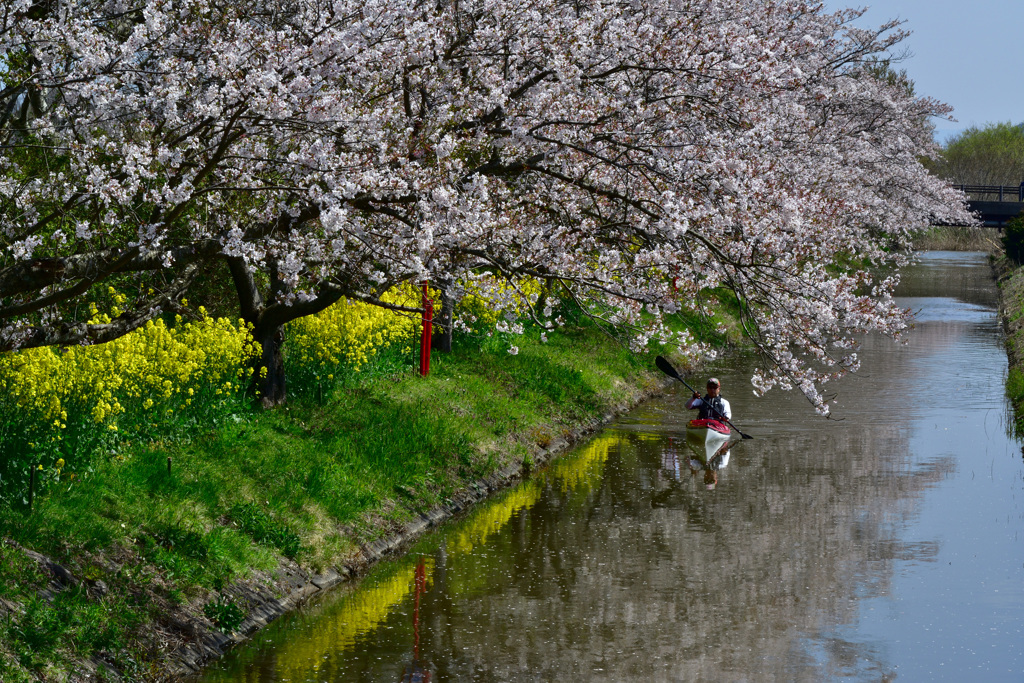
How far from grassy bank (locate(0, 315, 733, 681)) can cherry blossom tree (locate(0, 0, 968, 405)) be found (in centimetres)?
142

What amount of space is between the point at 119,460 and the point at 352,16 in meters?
4.75

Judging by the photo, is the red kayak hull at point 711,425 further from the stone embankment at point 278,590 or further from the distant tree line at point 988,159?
the distant tree line at point 988,159

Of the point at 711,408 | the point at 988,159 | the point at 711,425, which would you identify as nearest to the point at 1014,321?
the point at 711,408

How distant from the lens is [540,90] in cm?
1214

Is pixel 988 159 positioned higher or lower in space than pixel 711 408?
higher

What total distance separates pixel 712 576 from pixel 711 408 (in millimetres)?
7750

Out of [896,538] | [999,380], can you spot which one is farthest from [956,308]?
[896,538]

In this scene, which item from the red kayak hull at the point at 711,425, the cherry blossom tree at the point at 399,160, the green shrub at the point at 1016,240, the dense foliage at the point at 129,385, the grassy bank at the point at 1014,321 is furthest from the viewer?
the green shrub at the point at 1016,240

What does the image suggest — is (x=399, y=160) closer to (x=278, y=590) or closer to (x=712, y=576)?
(x=278, y=590)

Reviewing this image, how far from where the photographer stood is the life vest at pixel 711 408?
1959 cm

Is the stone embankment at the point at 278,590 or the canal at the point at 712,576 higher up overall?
the stone embankment at the point at 278,590

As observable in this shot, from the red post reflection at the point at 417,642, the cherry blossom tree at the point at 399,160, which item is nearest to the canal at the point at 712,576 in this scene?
the red post reflection at the point at 417,642

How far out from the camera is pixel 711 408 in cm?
1959

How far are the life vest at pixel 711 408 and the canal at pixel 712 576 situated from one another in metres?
0.63
